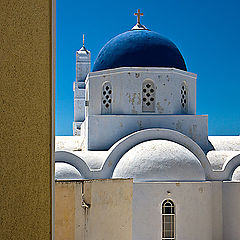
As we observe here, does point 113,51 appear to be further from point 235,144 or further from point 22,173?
point 22,173

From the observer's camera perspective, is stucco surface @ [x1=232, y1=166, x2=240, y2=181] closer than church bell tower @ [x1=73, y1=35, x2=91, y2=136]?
Yes

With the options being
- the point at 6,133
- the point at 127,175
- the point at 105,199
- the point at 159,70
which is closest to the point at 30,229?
the point at 6,133

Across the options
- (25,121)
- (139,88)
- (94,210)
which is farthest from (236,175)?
(25,121)

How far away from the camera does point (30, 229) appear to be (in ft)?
6.08

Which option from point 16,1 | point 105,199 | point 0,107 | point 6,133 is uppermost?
point 16,1

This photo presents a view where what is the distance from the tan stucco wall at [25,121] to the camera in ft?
5.87

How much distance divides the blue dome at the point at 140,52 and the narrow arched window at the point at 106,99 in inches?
27.8

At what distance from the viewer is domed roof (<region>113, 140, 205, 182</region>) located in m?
10.7

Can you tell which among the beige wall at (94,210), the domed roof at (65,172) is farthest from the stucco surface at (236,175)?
the beige wall at (94,210)

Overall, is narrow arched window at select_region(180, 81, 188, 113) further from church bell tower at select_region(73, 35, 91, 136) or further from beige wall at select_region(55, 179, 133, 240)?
church bell tower at select_region(73, 35, 91, 136)

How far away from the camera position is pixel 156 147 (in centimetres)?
1122

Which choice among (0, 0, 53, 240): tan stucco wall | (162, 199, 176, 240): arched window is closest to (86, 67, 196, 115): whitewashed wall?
(162, 199, 176, 240): arched window

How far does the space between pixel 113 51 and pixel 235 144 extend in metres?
5.36

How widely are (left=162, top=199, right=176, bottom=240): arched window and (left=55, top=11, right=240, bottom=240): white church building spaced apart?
0.08ft
